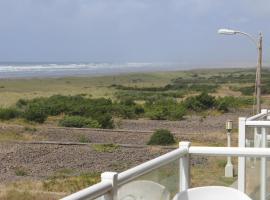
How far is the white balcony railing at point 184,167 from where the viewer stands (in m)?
3.67

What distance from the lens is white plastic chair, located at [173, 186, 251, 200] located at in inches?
189

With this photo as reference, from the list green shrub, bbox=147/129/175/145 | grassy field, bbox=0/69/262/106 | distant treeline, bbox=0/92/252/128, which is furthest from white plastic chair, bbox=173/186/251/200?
grassy field, bbox=0/69/262/106

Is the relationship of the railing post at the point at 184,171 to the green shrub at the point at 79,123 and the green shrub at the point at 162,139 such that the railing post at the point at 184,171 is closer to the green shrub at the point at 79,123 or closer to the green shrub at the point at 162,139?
the green shrub at the point at 162,139

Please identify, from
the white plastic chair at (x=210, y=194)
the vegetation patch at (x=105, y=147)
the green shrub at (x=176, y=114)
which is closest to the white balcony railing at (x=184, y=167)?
the white plastic chair at (x=210, y=194)

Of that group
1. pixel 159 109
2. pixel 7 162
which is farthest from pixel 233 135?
pixel 159 109

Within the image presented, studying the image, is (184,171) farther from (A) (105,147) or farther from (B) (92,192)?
(A) (105,147)

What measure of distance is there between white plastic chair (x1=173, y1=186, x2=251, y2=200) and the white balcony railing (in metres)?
0.18

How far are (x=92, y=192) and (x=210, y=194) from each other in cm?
169

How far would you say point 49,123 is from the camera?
38.3 metres

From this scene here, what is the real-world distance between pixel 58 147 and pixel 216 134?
8.86 metres

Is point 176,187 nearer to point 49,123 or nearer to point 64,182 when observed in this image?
point 64,182

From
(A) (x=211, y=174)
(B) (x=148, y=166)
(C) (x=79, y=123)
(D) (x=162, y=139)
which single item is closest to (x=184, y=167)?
(A) (x=211, y=174)

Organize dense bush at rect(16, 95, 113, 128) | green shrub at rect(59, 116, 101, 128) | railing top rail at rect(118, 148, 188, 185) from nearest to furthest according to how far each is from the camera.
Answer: railing top rail at rect(118, 148, 188, 185) < green shrub at rect(59, 116, 101, 128) < dense bush at rect(16, 95, 113, 128)

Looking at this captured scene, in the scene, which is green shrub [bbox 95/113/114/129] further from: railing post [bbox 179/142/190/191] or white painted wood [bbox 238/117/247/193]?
railing post [bbox 179/142/190/191]
